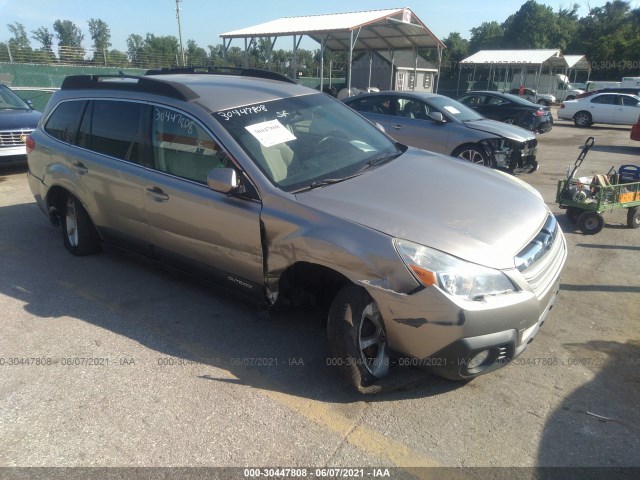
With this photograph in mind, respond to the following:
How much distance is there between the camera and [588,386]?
10.2 feet

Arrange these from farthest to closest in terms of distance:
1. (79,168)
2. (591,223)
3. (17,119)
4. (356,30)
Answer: (356,30) < (17,119) < (591,223) < (79,168)

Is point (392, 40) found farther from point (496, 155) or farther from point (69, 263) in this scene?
point (69, 263)

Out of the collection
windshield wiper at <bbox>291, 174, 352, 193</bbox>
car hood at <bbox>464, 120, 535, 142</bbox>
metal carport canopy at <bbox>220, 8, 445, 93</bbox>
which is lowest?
car hood at <bbox>464, 120, 535, 142</bbox>

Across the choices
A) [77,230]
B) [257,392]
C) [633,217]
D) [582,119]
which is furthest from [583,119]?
[257,392]

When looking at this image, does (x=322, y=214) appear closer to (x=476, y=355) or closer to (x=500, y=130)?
(x=476, y=355)

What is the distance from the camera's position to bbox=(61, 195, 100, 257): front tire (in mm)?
4969

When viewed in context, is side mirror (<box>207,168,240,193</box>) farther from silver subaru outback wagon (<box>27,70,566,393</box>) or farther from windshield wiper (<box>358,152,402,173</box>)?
windshield wiper (<box>358,152,402,173</box>)

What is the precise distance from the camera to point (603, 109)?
68.9ft

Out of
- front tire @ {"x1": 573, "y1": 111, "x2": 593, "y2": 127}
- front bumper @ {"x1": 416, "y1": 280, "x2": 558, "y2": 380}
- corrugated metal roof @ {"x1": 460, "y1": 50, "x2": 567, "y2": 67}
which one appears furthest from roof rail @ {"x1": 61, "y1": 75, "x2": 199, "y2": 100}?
corrugated metal roof @ {"x1": 460, "y1": 50, "x2": 567, "y2": 67}

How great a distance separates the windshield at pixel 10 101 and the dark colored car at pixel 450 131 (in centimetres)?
725

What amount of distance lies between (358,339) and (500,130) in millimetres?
7423

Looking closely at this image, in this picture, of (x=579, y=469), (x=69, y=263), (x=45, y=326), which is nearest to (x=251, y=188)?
(x=45, y=326)

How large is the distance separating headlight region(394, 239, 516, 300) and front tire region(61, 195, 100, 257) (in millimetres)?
3623

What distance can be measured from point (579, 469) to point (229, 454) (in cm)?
178
